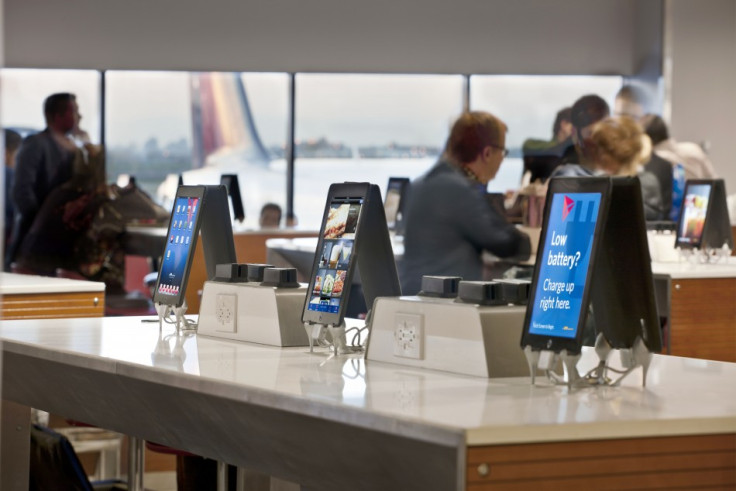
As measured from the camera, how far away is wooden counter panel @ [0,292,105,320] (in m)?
4.43

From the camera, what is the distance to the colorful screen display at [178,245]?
3041 mm

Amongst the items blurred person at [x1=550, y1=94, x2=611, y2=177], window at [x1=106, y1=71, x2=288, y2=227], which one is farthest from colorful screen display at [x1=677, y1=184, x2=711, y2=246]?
window at [x1=106, y1=71, x2=288, y2=227]

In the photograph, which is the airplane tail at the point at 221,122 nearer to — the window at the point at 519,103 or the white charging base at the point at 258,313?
the window at the point at 519,103

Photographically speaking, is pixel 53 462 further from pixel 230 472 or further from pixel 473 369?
pixel 473 369

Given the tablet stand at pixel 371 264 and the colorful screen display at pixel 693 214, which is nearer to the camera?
the tablet stand at pixel 371 264

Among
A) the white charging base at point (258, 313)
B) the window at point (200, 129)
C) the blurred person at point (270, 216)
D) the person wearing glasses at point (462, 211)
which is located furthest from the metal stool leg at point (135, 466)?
the window at point (200, 129)

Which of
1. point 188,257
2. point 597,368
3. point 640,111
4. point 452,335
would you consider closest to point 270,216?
point 640,111

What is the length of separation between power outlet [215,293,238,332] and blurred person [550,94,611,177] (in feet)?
9.80

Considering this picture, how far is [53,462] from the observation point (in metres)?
3.70

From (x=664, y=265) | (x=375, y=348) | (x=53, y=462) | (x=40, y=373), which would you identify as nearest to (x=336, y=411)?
(x=375, y=348)

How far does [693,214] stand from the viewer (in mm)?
6035

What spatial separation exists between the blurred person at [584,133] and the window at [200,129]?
2734 mm

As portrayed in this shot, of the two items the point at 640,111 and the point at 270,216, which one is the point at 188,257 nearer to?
the point at 270,216

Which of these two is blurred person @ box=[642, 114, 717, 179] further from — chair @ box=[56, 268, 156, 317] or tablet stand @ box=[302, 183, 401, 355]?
tablet stand @ box=[302, 183, 401, 355]
